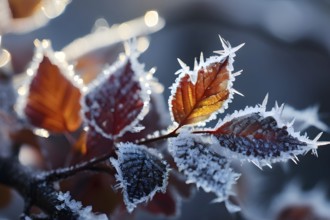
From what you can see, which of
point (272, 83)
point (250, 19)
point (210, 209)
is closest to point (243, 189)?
point (210, 209)

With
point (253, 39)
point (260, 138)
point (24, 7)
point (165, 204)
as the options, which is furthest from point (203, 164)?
point (253, 39)

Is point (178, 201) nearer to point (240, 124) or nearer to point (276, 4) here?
point (240, 124)

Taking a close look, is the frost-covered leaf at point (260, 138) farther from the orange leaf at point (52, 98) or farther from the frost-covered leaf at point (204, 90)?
the orange leaf at point (52, 98)

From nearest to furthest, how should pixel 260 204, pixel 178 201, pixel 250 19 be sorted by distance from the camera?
pixel 178 201, pixel 260 204, pixel 250 19

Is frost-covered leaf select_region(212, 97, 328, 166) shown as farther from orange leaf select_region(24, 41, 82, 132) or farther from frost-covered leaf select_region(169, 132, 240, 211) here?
orange leaf select_region(24, 41, 82, 132)

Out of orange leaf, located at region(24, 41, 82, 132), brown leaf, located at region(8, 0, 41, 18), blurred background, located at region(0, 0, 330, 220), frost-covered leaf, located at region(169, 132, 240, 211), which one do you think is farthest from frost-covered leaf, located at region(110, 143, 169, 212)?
blurred background, located at region(0, 0, 330, 220)

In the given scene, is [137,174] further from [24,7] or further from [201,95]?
[24,7]

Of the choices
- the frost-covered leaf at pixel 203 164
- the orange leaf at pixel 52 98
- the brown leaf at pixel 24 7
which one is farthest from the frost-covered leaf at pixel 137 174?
the brown leaf at pixel 24 7
